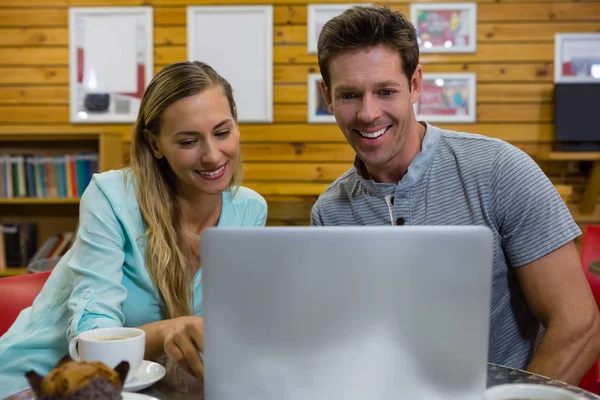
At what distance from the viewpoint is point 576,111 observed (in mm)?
4137

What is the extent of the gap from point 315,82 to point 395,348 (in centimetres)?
358

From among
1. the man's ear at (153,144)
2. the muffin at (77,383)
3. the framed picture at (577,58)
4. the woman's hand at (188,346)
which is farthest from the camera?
the framed picture at (577,58)

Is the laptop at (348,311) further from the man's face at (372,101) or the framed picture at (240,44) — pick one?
the framed picture at (240,44)

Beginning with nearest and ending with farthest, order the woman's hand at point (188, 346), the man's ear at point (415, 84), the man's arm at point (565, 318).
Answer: the woman's hand at point (188, 346), the man's arm at point (565, 318), the man's ear at point (415, 84)

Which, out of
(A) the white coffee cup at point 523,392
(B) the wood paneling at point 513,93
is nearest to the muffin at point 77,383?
(A) the white coffee cup at point 523,392

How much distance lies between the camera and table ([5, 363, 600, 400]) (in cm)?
109

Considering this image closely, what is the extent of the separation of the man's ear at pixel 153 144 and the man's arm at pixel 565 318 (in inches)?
41.3

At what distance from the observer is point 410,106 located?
5.61 feet

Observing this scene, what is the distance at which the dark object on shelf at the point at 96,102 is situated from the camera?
4.40m

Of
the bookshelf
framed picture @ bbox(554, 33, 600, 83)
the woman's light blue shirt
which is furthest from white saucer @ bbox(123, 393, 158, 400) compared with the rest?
framed picture @ bbox(554, 33, 600, 83)

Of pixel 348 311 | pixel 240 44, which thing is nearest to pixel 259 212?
pixel 348 311

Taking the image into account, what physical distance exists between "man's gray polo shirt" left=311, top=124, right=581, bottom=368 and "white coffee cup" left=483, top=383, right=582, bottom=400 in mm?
633

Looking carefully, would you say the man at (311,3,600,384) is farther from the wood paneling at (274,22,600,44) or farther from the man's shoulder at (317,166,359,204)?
the wood paneling at (274,22,600,44)

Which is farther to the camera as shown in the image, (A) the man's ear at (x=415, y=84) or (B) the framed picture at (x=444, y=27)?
(B) the framed picture at (x=444, y=27)
